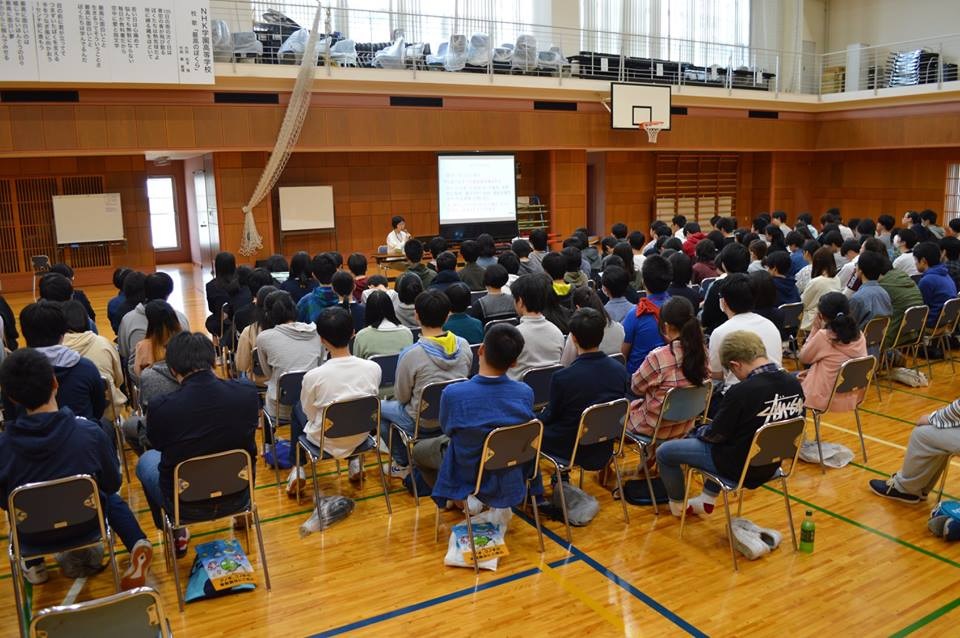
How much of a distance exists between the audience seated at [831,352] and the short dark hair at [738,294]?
725mm

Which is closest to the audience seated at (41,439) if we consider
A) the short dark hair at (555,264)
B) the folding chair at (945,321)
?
the short dark hair at (555,264)

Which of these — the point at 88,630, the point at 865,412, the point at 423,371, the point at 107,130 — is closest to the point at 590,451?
the point at 423,371

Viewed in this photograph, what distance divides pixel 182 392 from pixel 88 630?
4.92ft

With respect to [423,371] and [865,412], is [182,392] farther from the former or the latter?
[865,412]

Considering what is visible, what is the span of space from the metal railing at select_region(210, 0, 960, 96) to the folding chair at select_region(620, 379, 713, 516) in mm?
8737

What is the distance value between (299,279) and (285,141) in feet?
20.0

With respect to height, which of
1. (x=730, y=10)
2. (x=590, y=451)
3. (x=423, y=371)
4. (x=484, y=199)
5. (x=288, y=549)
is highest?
(x=730, y=10)

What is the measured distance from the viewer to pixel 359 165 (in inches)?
607

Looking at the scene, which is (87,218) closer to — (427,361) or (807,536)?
(427,361)

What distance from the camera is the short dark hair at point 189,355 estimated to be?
3.74 m

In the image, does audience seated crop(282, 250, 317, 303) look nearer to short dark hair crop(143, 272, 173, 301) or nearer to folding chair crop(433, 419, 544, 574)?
short dark hair crop(143, 272, 173, 301)

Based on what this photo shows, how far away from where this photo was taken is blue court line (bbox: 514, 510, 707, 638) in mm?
3574

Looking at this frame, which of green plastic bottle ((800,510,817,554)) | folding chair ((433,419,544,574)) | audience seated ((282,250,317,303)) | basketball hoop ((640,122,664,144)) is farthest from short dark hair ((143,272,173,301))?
basketball hoop ((640,122,664,144))

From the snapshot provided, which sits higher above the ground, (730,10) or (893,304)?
(730,10)
